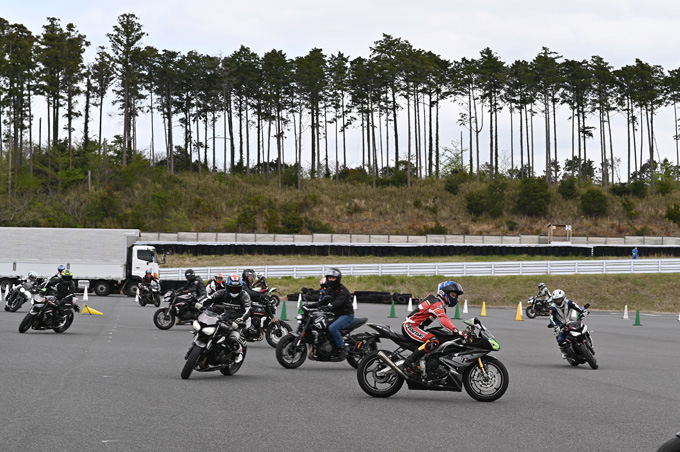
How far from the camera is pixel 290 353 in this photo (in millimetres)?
14156

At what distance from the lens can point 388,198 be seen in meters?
79.8

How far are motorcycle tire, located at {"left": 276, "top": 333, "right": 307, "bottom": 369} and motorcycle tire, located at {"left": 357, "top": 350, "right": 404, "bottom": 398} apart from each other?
3.46 m

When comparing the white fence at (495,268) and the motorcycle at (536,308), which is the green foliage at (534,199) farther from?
the motorcycle at (536,308)

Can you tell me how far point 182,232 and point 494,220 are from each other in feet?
101

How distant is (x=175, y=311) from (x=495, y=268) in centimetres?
2738

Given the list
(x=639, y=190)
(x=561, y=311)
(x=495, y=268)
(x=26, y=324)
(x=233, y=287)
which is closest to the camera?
(x=233, y=287)

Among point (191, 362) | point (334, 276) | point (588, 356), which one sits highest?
point (334, 276)

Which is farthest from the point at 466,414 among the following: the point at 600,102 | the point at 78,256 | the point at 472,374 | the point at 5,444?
the point at 600,102

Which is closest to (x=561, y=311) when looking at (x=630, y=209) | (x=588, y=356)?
(x=588, y=356)

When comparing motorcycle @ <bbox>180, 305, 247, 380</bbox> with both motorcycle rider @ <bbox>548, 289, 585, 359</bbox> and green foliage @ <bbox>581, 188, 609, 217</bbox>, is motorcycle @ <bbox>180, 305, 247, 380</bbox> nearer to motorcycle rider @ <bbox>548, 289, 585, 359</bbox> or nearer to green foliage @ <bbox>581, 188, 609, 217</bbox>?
motorcycle rider @ <bbox>548, 289, 585, 359</bbox>

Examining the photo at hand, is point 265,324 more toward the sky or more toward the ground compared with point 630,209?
more toward the ground

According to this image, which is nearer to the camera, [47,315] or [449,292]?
[449,292]

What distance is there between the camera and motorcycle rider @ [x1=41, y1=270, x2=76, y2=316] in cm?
2016

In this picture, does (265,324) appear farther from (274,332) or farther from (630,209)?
(630,209)
